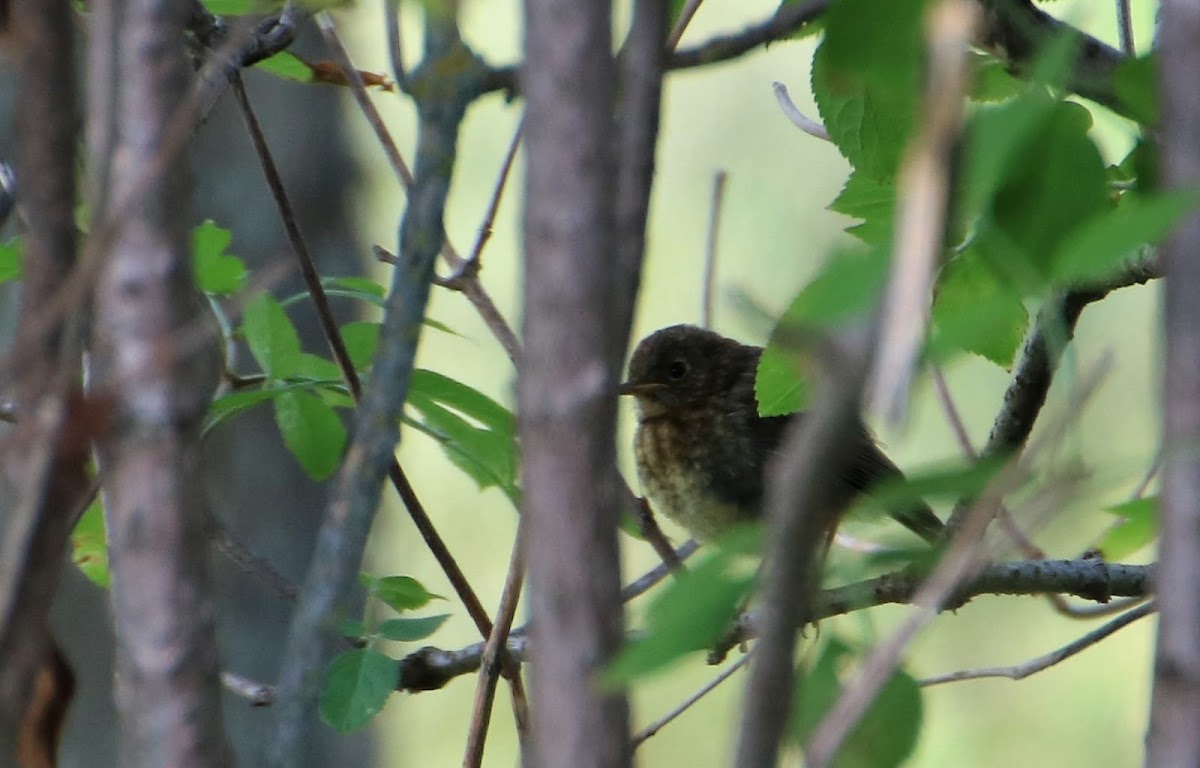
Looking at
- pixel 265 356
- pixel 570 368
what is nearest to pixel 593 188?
pixel 570 368

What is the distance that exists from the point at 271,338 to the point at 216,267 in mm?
123

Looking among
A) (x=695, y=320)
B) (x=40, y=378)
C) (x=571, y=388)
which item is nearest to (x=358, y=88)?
(x=40, y=378)

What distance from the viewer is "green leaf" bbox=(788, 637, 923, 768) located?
75cm

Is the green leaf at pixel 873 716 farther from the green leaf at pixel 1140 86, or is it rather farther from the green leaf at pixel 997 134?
the green leaf at pixel 1140 86

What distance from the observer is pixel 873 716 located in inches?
30.3

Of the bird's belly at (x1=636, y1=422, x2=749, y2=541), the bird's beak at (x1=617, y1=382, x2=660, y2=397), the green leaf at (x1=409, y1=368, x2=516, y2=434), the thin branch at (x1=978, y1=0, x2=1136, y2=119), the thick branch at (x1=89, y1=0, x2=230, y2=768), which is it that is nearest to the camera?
the thick branch at (x1=89, y1=0, x2=230, y2=768)

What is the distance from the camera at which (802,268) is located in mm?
6961

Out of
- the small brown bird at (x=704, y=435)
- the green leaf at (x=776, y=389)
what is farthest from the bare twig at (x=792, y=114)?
the small brown bird at (x=704, y=435)

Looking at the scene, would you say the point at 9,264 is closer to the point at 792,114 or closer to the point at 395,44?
the point at 395,44

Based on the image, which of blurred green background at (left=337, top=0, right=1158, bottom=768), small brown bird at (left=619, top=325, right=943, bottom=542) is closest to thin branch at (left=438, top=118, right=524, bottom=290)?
small brown bird at (left=619, top=325, right=943, bottom=542)

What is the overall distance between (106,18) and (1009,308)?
1.35 ft

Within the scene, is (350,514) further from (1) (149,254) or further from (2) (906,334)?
(2) (906,334)

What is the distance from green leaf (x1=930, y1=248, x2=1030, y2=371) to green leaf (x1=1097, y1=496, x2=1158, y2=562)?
0.40ft

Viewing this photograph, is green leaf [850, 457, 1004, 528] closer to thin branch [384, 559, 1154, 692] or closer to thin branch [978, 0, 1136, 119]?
thin branch [978, 0, 1136, 119]
